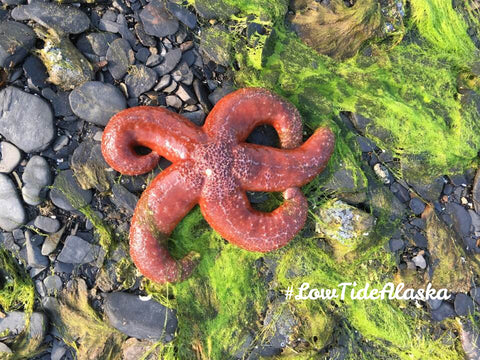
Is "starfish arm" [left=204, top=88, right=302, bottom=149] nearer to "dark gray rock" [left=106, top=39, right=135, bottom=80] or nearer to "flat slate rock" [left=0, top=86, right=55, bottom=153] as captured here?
"dark gray rock" [left=106, top=39, right=135, bottom=80]

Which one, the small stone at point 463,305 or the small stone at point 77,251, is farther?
the small stone at point 463,305

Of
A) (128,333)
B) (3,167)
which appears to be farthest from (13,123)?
(128,333)

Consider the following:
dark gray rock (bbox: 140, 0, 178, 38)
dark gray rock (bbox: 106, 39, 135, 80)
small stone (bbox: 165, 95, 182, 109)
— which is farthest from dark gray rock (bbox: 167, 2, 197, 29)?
small stone (bbox: 165, 95, 182, 109)

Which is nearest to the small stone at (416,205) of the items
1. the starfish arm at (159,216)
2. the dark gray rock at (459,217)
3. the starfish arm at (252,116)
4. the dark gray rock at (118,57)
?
the dark gray rock at (459,217)

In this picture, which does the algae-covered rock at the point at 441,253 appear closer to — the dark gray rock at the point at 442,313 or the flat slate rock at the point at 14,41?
the dark gray rock at the point at 442,313

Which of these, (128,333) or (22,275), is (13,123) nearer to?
(22,275)
